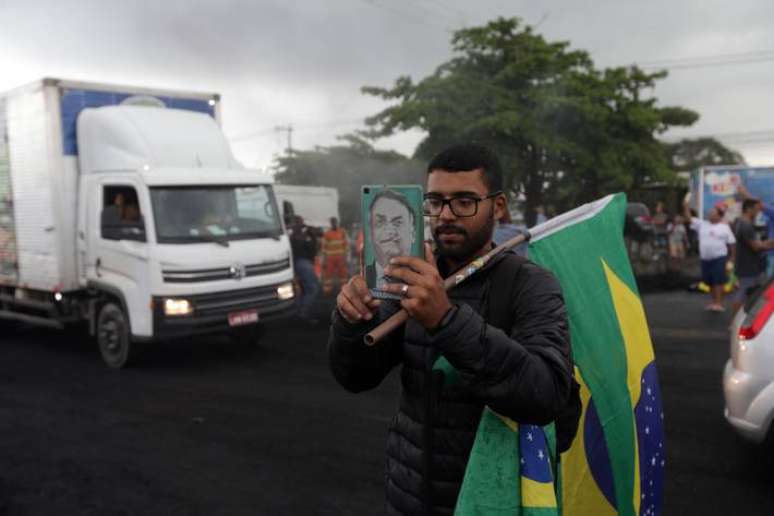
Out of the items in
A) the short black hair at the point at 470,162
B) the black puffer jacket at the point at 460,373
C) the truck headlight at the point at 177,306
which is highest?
the short black hair at the point at 470,162

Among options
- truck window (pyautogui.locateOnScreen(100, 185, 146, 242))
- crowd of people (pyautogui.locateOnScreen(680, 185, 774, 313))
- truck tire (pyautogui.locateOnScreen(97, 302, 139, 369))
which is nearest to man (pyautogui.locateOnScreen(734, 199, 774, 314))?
crowd of people (pyautogui.locateOnScreen(680, 185, 774, 313))

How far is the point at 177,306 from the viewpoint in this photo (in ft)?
25.0

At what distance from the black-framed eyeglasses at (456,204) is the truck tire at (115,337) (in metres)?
6.91

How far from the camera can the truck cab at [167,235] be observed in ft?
25.1

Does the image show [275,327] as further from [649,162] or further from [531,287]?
[649,162]

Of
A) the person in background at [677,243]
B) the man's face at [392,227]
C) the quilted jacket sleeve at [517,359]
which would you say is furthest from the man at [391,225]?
the person in background at [677,243]

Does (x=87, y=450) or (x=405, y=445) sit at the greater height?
(x=405, y=445)

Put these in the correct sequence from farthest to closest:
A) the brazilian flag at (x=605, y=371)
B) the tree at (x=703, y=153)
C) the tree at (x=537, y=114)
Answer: the tree at (x=703, y=153) → the tree at (x=537, y=114) → the brazilian flag at (x=605, y=371)

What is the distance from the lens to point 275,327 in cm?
1084

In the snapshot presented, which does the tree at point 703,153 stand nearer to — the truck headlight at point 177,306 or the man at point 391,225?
the truck headlight at point 177,306

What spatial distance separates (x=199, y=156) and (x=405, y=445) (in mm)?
7473

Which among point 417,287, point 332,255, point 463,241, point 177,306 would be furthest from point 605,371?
point 332,255

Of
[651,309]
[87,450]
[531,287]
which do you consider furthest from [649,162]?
[531,287]

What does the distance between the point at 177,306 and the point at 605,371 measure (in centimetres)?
615
